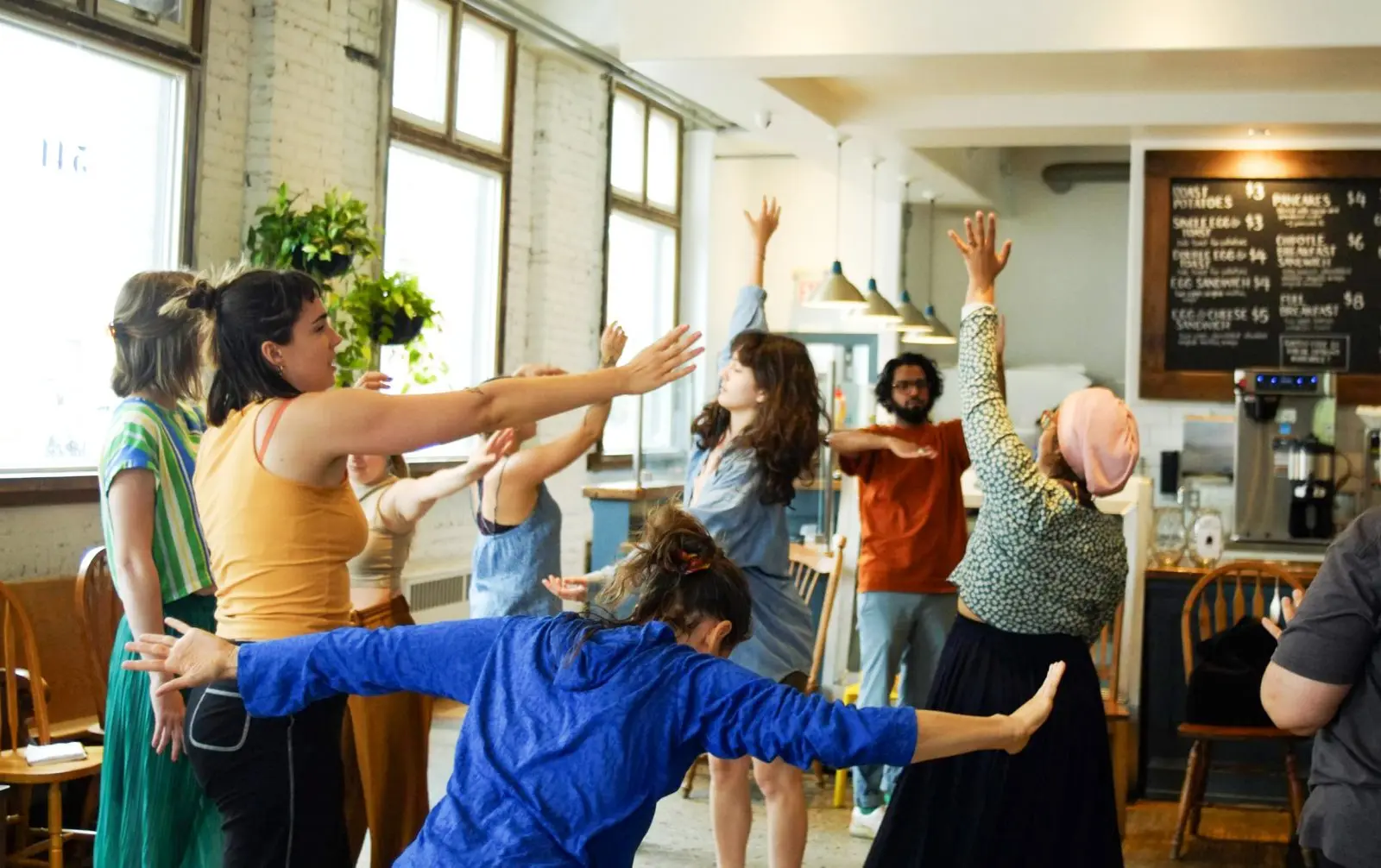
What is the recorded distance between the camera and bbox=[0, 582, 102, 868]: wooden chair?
11.9 feet

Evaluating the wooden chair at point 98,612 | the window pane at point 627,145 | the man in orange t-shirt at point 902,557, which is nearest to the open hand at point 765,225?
the man in orange t-shirt at point 902,557

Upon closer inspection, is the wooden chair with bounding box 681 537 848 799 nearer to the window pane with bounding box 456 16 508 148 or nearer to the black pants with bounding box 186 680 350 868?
the black pants with bounding box 186 680 350 868

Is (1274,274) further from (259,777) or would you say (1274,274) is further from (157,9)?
(259,777)

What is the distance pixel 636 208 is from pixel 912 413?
5.67 m

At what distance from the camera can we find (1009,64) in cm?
674

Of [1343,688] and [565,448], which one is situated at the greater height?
[565,448]

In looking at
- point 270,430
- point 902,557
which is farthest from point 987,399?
point 902,557

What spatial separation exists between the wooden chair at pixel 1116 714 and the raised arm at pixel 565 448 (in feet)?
4.78

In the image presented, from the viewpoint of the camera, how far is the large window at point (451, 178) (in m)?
7.66

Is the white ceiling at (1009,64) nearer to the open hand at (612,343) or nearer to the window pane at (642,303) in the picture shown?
the window pane at (642,303)

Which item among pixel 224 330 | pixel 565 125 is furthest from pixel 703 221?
pixel 224 330

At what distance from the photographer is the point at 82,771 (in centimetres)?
364

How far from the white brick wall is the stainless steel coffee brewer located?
340 centimetres

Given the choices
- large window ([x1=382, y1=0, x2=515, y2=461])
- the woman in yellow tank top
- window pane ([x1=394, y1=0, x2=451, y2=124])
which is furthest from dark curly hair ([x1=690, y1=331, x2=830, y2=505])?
window pane ([x1=394, y1=0, x2=451, y2=124])
